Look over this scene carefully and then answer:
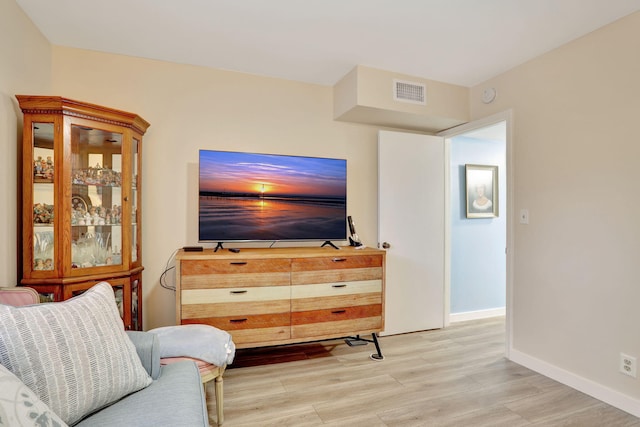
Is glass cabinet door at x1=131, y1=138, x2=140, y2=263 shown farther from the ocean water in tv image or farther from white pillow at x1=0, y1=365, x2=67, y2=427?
white pillow at x1=0, y1=365, x2=67, y2=427

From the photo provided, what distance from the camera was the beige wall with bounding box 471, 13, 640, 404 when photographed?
6.64 ft

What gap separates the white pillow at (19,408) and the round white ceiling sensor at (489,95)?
11.3 feet

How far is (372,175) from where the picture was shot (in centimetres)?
334

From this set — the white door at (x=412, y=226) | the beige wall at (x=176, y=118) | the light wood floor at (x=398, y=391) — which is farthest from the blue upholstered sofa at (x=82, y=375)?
the white door at (x=412, y=226)

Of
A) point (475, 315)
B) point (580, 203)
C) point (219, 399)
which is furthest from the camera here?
point (475, 315)

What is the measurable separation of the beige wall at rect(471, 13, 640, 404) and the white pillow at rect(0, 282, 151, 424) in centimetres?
267

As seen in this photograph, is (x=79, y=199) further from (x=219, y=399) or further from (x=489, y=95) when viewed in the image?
(x=489, y=95)

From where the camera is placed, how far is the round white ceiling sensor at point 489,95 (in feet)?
9.66

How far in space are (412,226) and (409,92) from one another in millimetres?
1292

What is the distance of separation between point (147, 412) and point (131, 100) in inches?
92.5

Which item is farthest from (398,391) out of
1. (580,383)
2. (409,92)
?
(409,92)

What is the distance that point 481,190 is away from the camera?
156 inches

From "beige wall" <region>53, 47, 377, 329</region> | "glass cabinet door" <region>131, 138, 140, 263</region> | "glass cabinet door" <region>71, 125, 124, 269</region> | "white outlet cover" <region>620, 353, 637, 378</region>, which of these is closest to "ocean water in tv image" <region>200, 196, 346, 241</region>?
"beige wall" <region>53, 47, 377, 329</region>

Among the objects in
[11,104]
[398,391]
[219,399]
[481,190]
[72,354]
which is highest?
[11,104]
